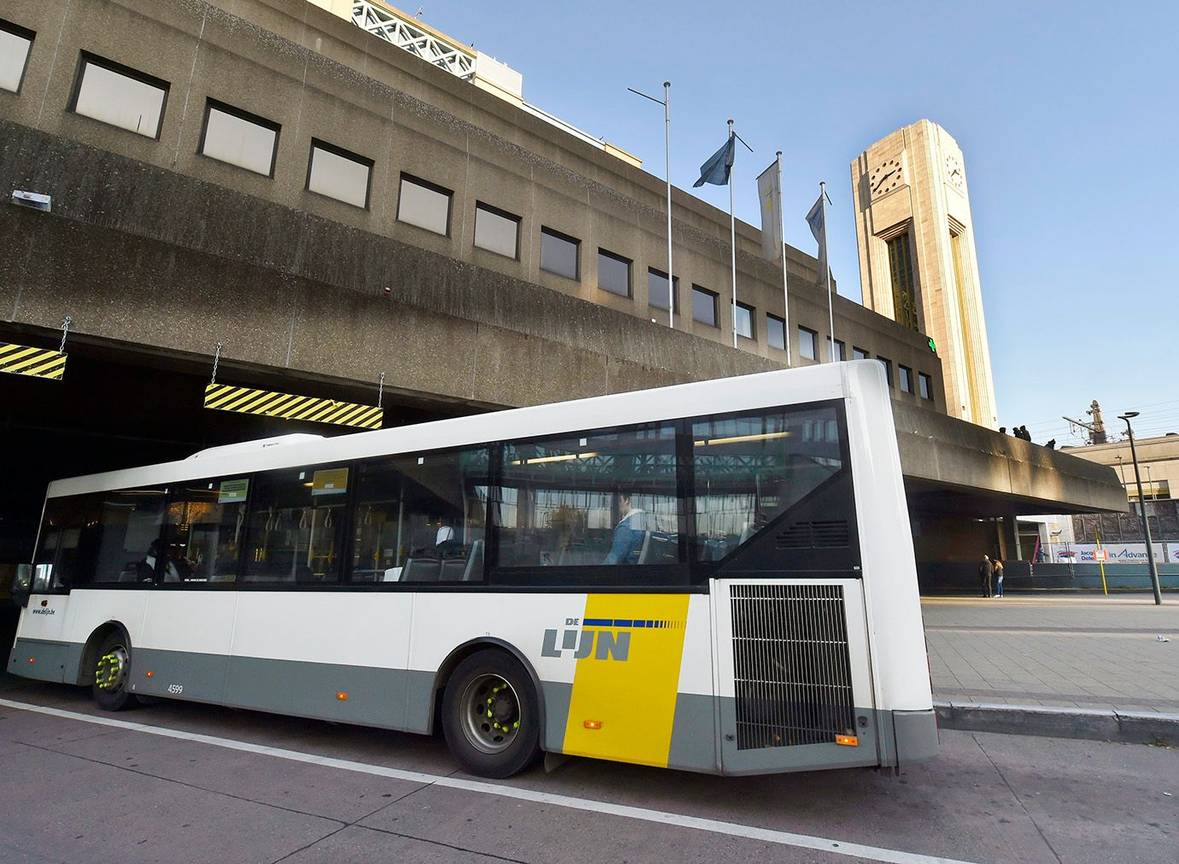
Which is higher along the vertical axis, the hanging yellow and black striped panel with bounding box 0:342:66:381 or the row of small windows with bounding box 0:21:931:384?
the row of small windows with bounding box 0:21:931:384

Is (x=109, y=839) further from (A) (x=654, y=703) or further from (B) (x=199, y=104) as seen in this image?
(B) (x=199, y=104)

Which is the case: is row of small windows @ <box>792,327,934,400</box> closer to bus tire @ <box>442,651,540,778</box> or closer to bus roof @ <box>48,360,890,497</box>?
bus roof @ <box>48,360,890,497</box>

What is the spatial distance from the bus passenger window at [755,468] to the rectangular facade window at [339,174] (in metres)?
12.8

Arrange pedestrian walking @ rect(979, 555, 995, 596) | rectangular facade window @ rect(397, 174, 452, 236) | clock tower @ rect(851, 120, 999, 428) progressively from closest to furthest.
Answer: rectangular facade window @ rect(397, 174, 452, 236), pedestrian walking @ rect(979, 555, 995, 596), clock tower @ rect(851, 120, 999, 428)

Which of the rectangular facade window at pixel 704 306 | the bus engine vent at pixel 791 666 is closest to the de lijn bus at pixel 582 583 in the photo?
the bus engine vent at pixel 791 666

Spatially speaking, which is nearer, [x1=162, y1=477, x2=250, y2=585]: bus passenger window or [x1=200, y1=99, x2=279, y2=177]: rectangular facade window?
[x1=162, y1=477, x2=250, y2=585]: bus passenger window

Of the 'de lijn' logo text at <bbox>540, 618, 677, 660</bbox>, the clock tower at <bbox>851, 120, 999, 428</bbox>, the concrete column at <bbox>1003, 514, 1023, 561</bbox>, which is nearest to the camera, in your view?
the 'de lijn' logo text at <bbox>540, 618, 677, 660</bbox>

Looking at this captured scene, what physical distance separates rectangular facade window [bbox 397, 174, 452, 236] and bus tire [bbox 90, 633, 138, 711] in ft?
35.0

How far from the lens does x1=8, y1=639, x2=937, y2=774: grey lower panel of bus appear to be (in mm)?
4000

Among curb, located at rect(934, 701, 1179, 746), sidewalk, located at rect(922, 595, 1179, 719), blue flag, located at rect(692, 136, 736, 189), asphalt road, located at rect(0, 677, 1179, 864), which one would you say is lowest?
asphalt road, located at rect(0, 677, 1179, 864)

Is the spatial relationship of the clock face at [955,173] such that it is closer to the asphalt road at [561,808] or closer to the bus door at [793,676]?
the asphalt road at [561,808]

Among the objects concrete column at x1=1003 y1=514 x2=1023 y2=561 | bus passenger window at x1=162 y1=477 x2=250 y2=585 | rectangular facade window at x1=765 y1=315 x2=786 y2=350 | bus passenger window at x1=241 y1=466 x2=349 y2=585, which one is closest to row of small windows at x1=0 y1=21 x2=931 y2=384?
rectangular facade window at x1=765 y1=315 x2=786 y2=350

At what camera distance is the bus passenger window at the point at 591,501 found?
493cm

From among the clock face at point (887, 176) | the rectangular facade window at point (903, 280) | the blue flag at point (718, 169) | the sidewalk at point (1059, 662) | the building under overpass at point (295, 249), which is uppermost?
the clock face at point (887, 176)
